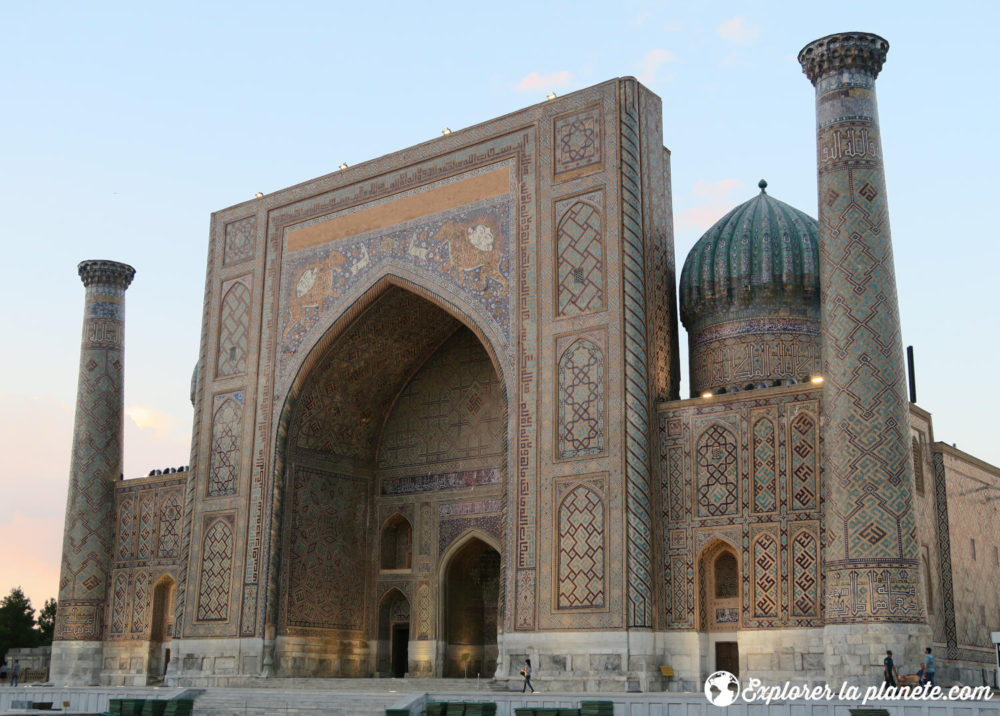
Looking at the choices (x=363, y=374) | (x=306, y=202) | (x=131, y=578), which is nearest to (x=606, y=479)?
(x=363, y=374)

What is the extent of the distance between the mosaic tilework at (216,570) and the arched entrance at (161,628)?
54.0 inches

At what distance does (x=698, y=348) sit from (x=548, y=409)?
1619mm

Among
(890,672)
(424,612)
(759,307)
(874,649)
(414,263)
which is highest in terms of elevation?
(414,263)

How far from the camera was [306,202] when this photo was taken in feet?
41.5

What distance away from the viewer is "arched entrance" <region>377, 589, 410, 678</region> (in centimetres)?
1237

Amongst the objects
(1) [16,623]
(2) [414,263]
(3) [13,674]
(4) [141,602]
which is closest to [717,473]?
(2) [414,263]

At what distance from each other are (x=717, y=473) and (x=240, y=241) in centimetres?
639

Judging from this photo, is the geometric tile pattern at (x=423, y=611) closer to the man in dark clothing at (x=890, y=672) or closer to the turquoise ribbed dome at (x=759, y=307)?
the turquoise ribbed dome at (x=759, y=307)

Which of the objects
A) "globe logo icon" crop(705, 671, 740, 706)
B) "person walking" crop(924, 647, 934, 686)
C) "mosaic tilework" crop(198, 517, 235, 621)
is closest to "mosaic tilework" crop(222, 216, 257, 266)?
"mosaic tilework" crop(198, 517, 235, 621)

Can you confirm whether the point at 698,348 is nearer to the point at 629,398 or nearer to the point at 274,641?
the point at 629,398

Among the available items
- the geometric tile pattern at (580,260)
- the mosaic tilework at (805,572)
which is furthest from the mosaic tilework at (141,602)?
the mosaic tilework at (805,572)

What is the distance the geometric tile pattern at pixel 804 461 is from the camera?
878 centimetres

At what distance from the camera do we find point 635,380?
960 centimetres

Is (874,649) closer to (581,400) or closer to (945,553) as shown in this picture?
(945,553)
